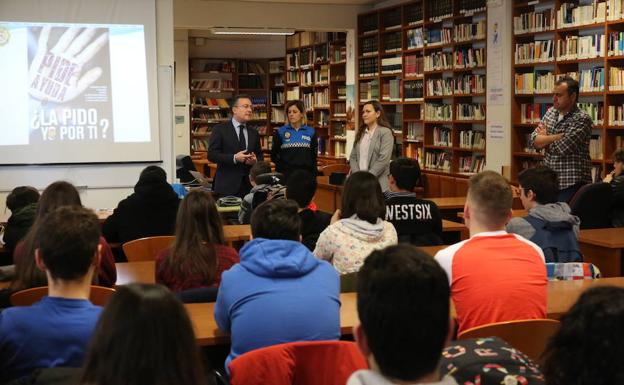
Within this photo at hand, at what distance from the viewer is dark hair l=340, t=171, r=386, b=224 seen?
3.88 m

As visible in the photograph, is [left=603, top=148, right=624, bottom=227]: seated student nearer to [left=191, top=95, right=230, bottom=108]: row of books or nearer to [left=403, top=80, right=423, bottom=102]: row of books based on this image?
[left=403, top=80, right=423, bottom=102]: row of books

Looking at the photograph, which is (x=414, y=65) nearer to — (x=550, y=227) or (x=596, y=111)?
(x=596, y=111)

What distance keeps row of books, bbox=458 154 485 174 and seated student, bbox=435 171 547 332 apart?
7227mm

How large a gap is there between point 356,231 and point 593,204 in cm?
293

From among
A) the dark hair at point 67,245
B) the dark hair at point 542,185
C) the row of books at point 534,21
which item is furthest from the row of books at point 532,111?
the dark hair at point 67,245

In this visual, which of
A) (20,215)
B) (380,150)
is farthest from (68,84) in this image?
(20,215)

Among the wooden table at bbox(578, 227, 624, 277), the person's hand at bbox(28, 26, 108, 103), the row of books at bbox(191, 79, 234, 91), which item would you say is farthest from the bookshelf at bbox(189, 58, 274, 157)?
the wooden table at bbox(578, 227, 624, 277)

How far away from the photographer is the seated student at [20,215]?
4633 mm

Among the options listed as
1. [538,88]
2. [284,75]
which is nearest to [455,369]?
[538,88]

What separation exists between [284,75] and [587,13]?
28.2 ft

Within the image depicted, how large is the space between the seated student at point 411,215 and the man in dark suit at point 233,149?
2321 mm

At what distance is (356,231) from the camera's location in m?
3.82

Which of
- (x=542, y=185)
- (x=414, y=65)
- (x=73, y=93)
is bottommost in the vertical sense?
(x=542, y=185)

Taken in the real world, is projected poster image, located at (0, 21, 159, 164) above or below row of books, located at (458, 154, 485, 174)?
above
